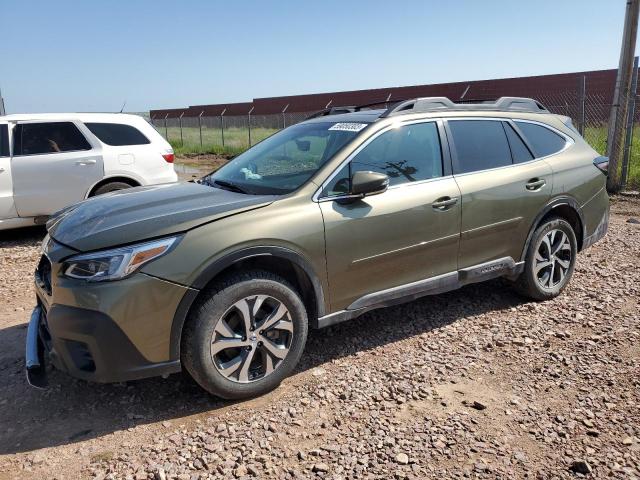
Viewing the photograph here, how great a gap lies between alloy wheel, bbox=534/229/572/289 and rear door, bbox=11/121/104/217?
5808mm

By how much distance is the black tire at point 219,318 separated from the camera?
306 cm

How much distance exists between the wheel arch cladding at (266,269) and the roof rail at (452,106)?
1.38 meters

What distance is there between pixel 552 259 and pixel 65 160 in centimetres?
622

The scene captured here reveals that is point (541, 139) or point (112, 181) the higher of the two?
point (541, 139)

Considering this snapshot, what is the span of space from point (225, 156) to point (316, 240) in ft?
60.1

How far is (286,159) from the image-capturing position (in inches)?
166

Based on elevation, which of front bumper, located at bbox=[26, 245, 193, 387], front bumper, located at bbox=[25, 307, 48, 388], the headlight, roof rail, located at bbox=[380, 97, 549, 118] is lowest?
front bumper, located at bbox=[25, 307, 48, 388]

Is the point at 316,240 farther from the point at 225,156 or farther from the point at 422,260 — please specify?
the point at 225,156

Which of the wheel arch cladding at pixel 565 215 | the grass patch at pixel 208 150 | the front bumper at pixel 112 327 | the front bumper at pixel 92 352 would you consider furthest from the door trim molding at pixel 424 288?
the grass patch at pixel 208 150

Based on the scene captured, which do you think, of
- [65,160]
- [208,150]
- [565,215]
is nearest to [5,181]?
[65,160]

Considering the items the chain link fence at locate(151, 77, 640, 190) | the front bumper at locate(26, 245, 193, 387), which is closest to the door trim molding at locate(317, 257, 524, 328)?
the front bumper at locate(26, 245, 193, 387)

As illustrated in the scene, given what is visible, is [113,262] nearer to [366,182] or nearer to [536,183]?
[366,182]

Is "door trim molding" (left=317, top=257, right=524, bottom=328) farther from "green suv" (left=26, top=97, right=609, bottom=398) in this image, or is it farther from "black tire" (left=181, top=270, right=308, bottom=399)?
"black tire" (left=181, top=270, right=308, bottom=399)

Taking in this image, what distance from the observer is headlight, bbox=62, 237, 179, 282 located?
2.91m
